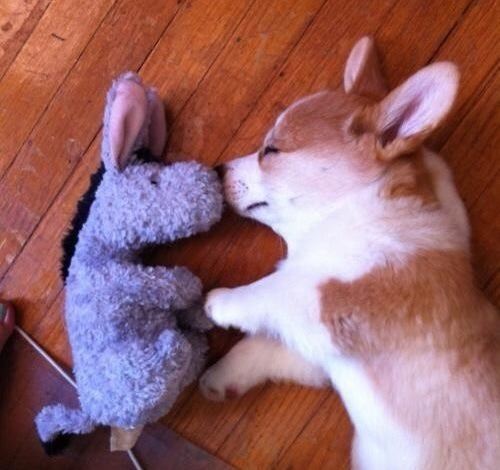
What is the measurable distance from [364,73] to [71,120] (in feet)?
2.80

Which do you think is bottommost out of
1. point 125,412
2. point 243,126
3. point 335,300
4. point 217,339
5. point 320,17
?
point 125,412

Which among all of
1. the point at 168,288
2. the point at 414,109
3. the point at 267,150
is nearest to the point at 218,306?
the point at 168,288

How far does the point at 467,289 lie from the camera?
1410 millimetres

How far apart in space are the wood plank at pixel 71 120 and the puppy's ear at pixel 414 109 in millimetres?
784

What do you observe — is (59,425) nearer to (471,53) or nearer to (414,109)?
(414,109)

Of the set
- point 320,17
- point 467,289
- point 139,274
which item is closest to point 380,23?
point 320,17

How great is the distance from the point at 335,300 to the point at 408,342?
7.1 inches

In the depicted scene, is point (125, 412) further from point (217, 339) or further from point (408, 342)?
point (408, 342)

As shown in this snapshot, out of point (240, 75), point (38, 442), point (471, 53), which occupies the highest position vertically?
point (471, 53)

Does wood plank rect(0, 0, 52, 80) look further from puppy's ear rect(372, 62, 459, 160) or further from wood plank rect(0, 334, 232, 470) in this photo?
puppy's ear rect(372, 62, 459, 160)

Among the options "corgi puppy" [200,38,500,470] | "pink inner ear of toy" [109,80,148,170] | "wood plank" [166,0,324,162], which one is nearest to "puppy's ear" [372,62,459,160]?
"corgi puppy" [200,38,500,470]

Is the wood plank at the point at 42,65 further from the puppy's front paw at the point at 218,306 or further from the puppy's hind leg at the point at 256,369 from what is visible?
the puppy's hind leg at the point at 256,369

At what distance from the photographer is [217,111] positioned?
183 cm

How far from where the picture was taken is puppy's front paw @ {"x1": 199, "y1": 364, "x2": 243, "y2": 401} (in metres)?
1.72
